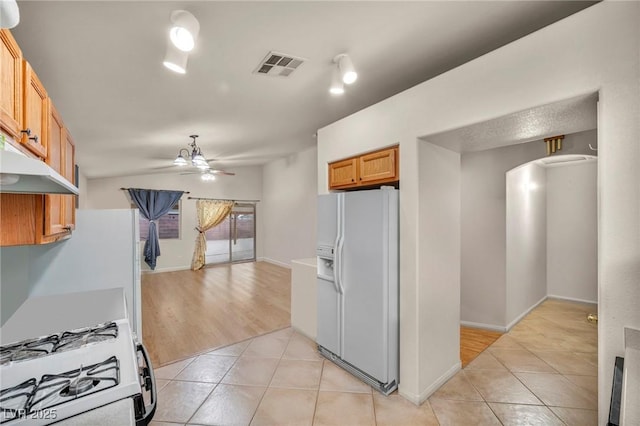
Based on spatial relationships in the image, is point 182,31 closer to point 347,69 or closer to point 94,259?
point 347,69

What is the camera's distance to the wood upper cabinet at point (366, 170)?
2307 mm

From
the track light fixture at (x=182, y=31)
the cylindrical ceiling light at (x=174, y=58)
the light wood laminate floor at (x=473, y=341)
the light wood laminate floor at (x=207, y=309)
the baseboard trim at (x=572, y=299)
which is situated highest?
the track light fixture at (x=182, y=31)

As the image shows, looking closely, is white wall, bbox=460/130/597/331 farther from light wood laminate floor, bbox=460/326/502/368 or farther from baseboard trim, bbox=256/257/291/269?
baseboard trim, bbox=256/257/291/269

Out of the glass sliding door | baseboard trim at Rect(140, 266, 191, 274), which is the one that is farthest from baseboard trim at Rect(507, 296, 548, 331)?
baseboard trim at Rect(140, 266, 191, 274)

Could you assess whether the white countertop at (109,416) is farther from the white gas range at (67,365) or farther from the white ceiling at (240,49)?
the white ceiling at (240,49)

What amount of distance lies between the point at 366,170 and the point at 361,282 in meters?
1.02

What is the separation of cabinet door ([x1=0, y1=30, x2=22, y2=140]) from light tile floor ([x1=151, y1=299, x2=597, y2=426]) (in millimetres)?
2040

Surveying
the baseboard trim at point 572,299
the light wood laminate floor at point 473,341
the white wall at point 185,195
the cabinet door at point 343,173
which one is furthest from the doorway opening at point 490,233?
the white wall at point 185,195

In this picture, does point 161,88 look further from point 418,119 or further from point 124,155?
point 124,155

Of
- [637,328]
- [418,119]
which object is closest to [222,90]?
[418,119]

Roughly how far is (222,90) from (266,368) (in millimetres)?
2677

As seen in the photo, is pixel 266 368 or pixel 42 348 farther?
pixel 266 368

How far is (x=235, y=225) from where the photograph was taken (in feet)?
26.6

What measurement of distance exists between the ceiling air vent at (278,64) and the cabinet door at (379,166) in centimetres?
98
